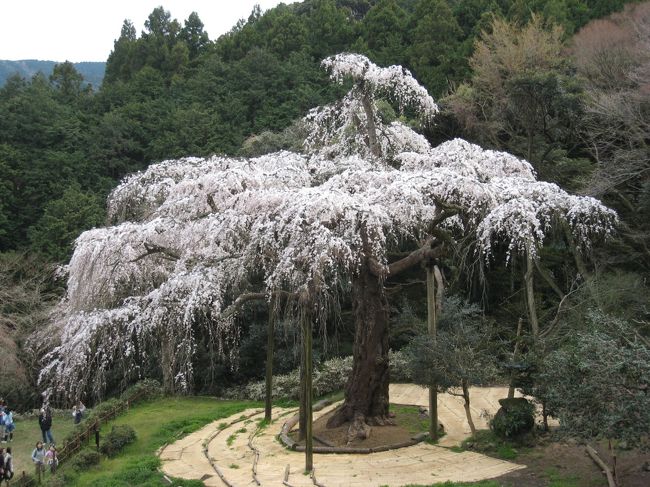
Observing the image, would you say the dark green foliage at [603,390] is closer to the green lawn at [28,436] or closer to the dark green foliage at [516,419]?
the dark green foliage at [516,419]

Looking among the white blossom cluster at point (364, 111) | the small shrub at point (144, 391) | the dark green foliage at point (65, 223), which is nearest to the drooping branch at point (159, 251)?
the white blossom cluster at point (364, 111)

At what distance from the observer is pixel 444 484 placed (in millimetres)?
7820

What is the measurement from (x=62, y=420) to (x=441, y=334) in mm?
12182

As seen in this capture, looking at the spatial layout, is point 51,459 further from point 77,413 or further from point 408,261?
point 408,261

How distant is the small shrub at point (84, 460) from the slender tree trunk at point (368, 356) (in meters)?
4.39

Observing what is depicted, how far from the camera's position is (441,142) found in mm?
21984

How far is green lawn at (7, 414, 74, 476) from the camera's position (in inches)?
485

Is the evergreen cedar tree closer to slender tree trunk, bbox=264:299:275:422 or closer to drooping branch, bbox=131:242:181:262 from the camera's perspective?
drooping branch, bbox=131:242:181:262

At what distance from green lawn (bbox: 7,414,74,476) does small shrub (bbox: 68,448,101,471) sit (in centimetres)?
148

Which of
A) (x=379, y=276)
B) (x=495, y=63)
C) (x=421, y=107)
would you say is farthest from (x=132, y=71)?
(x=379, y=276)

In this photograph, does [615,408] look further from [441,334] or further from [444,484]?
[441,334]

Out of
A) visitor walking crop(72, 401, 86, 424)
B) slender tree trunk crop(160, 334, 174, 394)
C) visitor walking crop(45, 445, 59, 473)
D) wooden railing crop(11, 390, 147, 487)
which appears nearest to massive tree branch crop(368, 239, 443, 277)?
slender tree trunk crop(160, 334, 174, 394)

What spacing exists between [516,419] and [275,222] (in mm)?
4904

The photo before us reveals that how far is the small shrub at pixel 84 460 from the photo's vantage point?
1040cm
